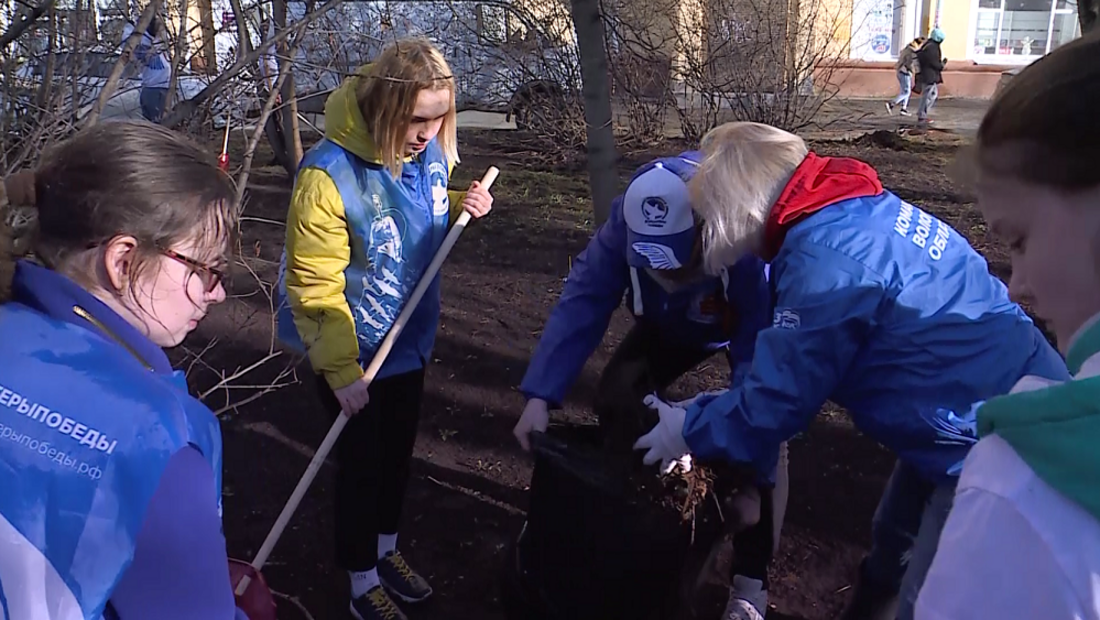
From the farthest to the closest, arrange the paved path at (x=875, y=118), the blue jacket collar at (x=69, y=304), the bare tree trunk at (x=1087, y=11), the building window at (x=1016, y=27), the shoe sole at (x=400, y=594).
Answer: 1. the building window at (x=1016, y=27)
2. the paved path at (x=875, y=118)
3. the bare tree trunk at (x=1087, y=11)
4. the shoe sole at (x=400, y=594)
5. the blue jacket collar at (x=69, y=304)

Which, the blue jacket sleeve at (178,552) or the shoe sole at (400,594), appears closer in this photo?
the blue jacket sleeve at (178,552)

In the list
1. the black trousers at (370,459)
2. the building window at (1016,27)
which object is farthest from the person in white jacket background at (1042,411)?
the building window at (1016,27)

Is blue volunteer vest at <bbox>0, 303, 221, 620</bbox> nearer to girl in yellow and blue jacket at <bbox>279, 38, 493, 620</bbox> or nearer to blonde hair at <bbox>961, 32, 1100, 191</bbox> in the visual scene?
blonde hair at <bbox>961, 32, 1100, 191</bbox>

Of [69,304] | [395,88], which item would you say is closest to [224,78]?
[395,88]

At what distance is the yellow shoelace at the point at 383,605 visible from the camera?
2.73 meters

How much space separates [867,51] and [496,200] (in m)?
12.9

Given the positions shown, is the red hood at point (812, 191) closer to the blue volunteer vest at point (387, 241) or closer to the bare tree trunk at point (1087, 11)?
the blue volunteer vest at point (387, 241)

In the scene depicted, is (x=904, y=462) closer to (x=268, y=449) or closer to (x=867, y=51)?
(x=268, y=449)

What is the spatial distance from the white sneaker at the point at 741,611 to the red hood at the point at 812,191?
1.14 m

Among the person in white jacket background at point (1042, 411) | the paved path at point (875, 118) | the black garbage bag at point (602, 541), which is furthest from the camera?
the paved path at point (875, 118)

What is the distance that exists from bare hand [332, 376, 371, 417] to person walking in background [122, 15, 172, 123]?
88cm

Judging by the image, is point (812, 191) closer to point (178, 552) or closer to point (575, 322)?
point (575, 322)

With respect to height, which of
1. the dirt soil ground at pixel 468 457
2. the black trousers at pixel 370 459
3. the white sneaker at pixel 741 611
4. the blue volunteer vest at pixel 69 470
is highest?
the blue volunteer vest at pixel 69 470

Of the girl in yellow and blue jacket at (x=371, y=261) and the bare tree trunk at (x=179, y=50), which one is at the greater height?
the bare tree trunk at (x=179, y=50)
